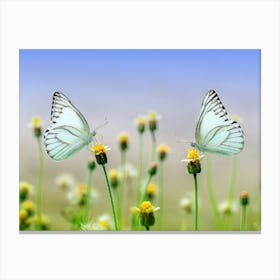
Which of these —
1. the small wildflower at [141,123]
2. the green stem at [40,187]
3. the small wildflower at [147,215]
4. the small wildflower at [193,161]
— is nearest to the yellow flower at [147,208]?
the small wildflower at [147,215]

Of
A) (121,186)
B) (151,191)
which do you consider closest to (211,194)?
(151,191)

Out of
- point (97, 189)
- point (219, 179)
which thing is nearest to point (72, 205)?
point (97, 189)

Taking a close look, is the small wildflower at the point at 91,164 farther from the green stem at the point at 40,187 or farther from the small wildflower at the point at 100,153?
the green stem at the point at 40,187

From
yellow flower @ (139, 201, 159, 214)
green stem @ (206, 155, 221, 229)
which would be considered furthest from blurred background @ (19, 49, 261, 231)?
yellow flower @ (139, 201, 159, 214)

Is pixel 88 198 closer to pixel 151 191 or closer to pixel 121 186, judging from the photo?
pixel 121 186

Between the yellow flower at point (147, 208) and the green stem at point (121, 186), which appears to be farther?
the green stem at point (121, 186)

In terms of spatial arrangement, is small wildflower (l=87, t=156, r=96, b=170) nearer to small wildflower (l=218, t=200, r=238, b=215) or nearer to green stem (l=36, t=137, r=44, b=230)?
green stem (l=36, t=137, r=44, b=230)
